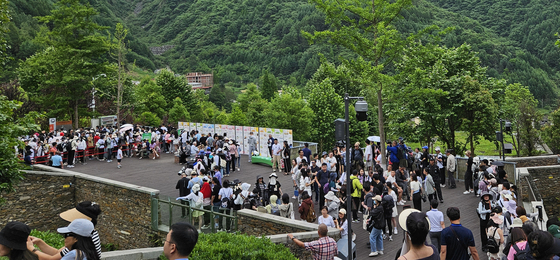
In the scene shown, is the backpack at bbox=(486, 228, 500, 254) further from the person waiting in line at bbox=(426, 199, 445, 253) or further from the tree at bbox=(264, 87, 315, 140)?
the tree at bbox=(264, 87, 315, 140)

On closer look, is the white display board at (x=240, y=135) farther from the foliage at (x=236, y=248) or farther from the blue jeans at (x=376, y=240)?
the foliage at (x=236, y=248)

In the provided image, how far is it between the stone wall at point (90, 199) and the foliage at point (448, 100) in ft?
59.6

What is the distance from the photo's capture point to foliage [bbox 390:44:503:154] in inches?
1170

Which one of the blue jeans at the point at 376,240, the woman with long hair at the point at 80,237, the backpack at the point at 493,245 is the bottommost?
the blue jeans at the point at 376,240

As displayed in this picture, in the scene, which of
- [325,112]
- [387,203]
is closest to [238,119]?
[325,112]

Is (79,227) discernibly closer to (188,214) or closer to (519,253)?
(519,253)

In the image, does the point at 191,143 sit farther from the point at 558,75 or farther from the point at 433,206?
the point at 558,75

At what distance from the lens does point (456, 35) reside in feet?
424

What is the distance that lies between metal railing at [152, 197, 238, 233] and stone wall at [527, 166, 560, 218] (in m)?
13.1

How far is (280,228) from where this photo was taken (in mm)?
11164

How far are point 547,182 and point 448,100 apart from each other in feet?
40.7

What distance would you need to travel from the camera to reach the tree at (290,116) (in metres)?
43.9

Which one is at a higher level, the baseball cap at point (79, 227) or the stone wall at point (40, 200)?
the baseball cap at point (79, 227)

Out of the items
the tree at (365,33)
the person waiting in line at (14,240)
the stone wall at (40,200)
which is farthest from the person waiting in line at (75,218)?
the tree at (365,33)
